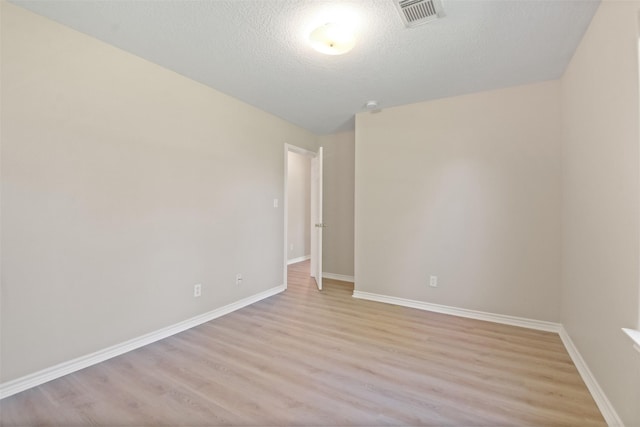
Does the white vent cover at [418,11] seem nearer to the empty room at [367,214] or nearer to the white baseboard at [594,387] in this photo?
the empty room at [367,214]

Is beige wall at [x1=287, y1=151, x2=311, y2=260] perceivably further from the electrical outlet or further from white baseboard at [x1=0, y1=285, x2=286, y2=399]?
the electrical outlet

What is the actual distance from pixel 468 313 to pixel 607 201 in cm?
182

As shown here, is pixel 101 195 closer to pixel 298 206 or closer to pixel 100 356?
pixel 100 356

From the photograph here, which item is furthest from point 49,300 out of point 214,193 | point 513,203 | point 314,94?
point 513,203

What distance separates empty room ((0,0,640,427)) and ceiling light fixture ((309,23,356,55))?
0.06 ft

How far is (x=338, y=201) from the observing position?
15.1ft

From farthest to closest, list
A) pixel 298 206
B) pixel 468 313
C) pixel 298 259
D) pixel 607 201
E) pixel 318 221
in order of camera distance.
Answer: pixel 298 206
pixel 298 259
pixel 318 221
pixel 468 313
pixel 607 201

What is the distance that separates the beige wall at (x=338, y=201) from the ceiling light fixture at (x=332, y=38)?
2502 millimetres

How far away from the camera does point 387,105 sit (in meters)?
3.33

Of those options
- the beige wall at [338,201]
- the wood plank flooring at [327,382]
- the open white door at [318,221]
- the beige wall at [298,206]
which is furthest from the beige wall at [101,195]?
the beige wall at [298,206]

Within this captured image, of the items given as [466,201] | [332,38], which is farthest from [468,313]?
[332,38]

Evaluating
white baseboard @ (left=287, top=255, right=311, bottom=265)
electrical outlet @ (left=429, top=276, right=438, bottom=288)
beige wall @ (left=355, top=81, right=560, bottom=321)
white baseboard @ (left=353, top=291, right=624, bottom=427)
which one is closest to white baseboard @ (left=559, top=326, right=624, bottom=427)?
white baseboard @ (left=353, top=291, right=624, bottom=427)

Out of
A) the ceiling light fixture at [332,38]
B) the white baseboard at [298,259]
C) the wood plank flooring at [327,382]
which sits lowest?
the wood plank flooring at [327,382]

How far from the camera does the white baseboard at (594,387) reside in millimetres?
1431
